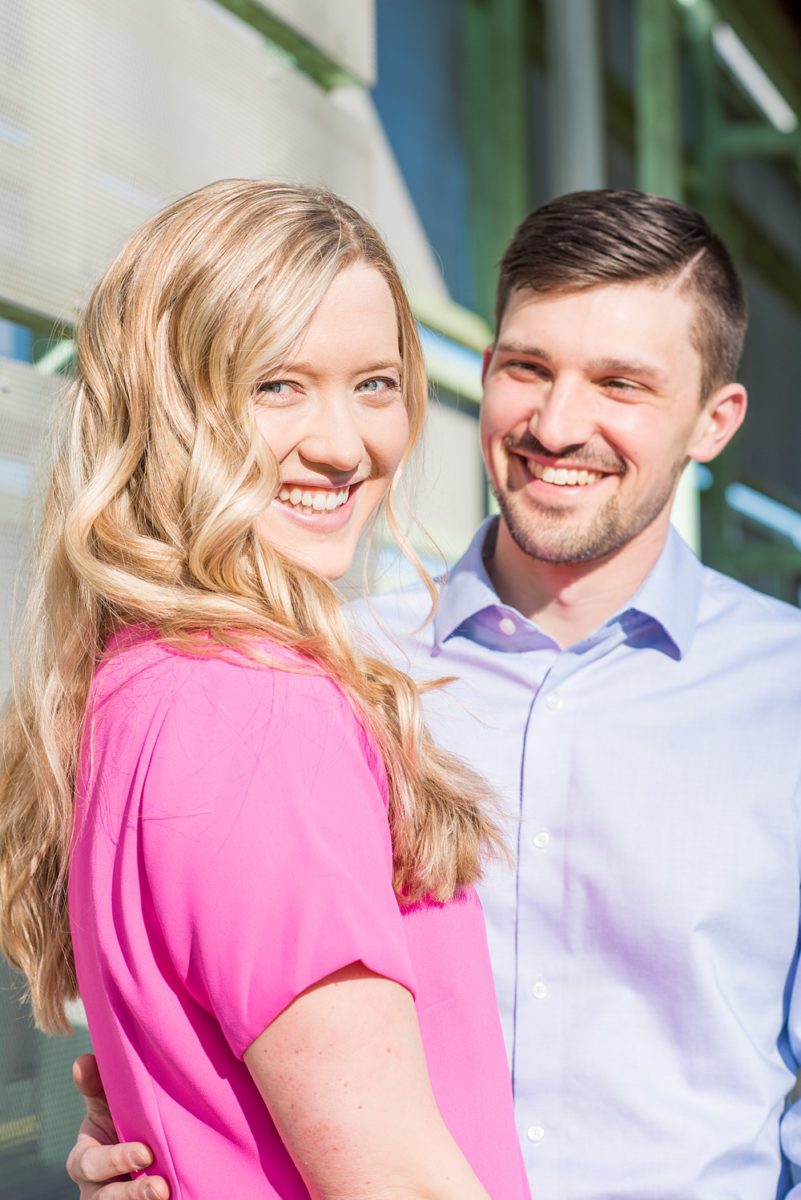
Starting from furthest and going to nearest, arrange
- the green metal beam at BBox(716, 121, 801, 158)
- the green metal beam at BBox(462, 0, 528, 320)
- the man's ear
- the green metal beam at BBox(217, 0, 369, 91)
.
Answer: the green metal beam at BBox(716, 121, 801, 158)
the green metal beam at BBox(462, 0, 528, 320)
the green metal beam at BBox(217, 0, 369, 91)
the man's ear

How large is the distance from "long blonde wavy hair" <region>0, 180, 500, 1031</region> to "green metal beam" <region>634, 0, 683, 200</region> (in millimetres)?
3524

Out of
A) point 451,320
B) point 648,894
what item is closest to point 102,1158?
point 648,894

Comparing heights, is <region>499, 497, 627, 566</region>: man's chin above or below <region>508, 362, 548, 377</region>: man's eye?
below

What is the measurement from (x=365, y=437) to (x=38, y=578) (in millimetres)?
309

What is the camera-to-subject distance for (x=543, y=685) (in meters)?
1.91

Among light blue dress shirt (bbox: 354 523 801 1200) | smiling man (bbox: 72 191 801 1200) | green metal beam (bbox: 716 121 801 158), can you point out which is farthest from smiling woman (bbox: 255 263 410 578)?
green metal beam (bbox: 716 121 801 158)

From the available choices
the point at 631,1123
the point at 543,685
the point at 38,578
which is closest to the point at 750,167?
the point at 543,685

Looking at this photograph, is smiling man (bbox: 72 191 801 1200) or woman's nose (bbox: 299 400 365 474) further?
smiling man (bbox: 72 191 801 1200)

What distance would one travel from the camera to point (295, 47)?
263 centimetres

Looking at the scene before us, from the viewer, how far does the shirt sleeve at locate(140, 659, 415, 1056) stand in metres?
0.89

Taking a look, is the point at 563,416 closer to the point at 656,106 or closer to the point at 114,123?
the point at 114,123

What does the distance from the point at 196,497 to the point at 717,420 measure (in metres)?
1.36

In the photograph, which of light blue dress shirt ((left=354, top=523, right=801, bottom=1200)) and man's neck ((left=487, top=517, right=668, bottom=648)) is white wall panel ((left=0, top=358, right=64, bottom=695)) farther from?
man's neck ((left=487, top=517, right=668, bottom=648))

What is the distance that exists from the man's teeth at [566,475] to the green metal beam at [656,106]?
8.53ft
